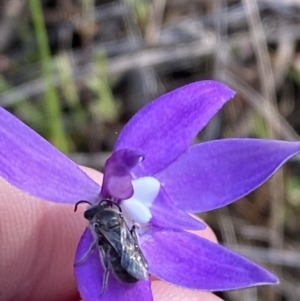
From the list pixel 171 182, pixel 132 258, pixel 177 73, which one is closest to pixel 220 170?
pixel 171 182

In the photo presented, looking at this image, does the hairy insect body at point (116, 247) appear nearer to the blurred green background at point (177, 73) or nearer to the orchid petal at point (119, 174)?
the orchid petal at point (119, 174)

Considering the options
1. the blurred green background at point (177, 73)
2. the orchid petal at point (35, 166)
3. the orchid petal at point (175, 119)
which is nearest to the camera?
the orchid petal at point (35, 166)

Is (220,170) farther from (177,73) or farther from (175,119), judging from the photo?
(177,73)

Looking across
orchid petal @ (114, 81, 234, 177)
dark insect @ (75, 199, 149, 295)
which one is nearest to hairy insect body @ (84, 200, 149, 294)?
dark insect @ (75, 199, 149, 295)

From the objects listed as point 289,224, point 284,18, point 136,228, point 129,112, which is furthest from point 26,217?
point 284,18

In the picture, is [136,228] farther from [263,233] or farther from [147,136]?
[263,233]

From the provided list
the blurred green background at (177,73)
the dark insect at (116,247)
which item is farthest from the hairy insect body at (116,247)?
the blurred green background at (177,73)

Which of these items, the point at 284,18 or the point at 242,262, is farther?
the point at 284,18

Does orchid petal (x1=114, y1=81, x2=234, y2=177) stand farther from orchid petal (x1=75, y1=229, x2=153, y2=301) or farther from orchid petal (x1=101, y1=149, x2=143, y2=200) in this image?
orchid petal (x1=75, y1=229, x2=153, y2=301)
